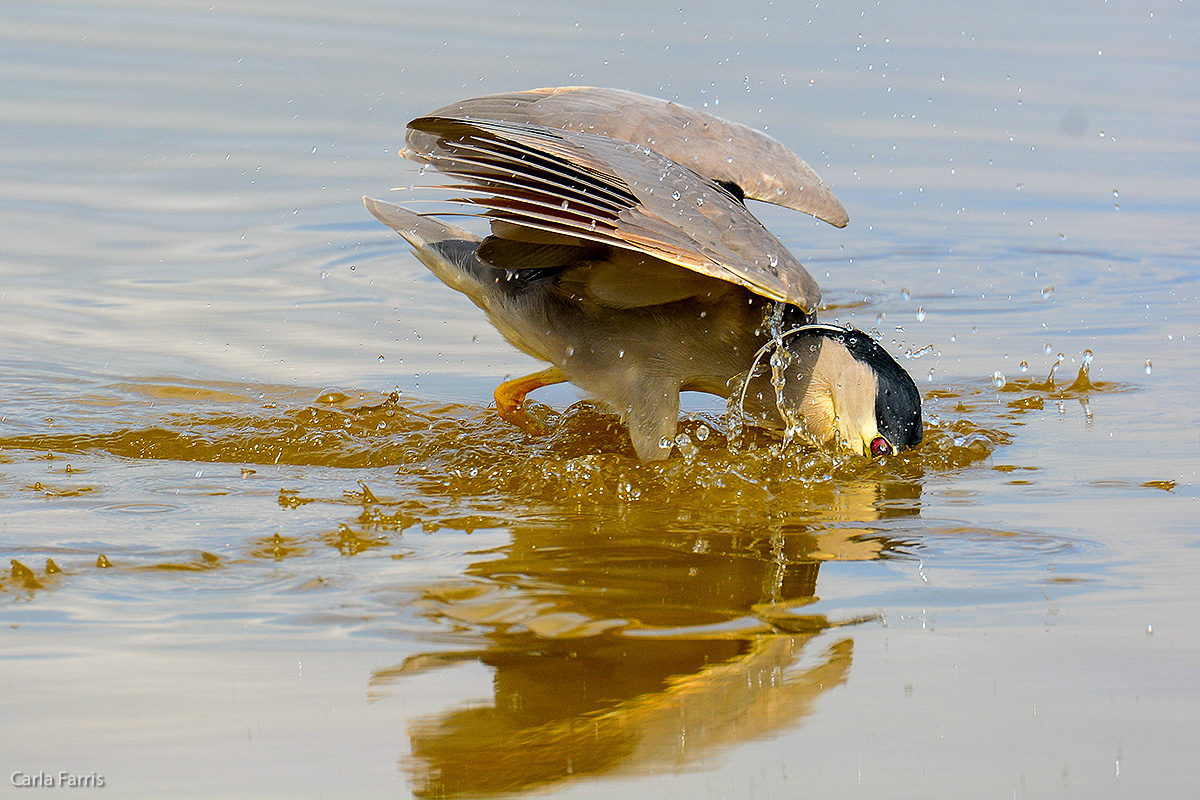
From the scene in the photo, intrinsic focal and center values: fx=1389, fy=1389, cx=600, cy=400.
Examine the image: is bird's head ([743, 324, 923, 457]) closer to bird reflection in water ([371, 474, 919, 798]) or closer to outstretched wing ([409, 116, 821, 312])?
outstretched wing ([409, 116, 821, 312])

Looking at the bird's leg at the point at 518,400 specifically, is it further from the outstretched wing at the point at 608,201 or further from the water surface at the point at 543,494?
the outstretched wing at the point at 608,201

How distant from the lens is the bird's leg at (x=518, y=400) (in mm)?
6164

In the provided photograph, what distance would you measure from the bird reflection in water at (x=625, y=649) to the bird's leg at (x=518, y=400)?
1592 millimetres

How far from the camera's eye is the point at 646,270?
17.3 ft

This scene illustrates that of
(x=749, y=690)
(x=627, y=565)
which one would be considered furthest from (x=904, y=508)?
(x=749, y=690)

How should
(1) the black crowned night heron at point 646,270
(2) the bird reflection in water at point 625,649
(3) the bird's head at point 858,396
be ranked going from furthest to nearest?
1. (3) the bird's head at point 858,396
2. (1) the black crowned night heron at point 646,270
3. (2) the bird reflection in water at point 625,649

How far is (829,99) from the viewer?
460 inches

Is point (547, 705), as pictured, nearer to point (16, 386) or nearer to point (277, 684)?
point (277, 684)

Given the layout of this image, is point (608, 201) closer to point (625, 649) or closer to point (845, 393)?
point (845, 393)

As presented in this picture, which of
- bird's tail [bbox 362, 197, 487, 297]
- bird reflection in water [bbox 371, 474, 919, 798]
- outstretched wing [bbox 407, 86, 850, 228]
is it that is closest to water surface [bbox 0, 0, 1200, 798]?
bird reflection in water [bbox 371, 474, 919, 798]

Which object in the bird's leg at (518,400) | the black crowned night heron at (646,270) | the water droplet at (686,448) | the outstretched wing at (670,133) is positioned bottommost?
the water droplet at (686,448)

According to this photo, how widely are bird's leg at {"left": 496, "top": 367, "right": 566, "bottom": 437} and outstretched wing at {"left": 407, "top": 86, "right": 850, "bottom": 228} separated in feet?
3.62

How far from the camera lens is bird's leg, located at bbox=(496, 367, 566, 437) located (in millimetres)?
6164

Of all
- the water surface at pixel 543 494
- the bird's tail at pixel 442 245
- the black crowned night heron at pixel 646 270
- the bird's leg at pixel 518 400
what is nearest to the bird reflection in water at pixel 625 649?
the water surface at pixel 543 494
